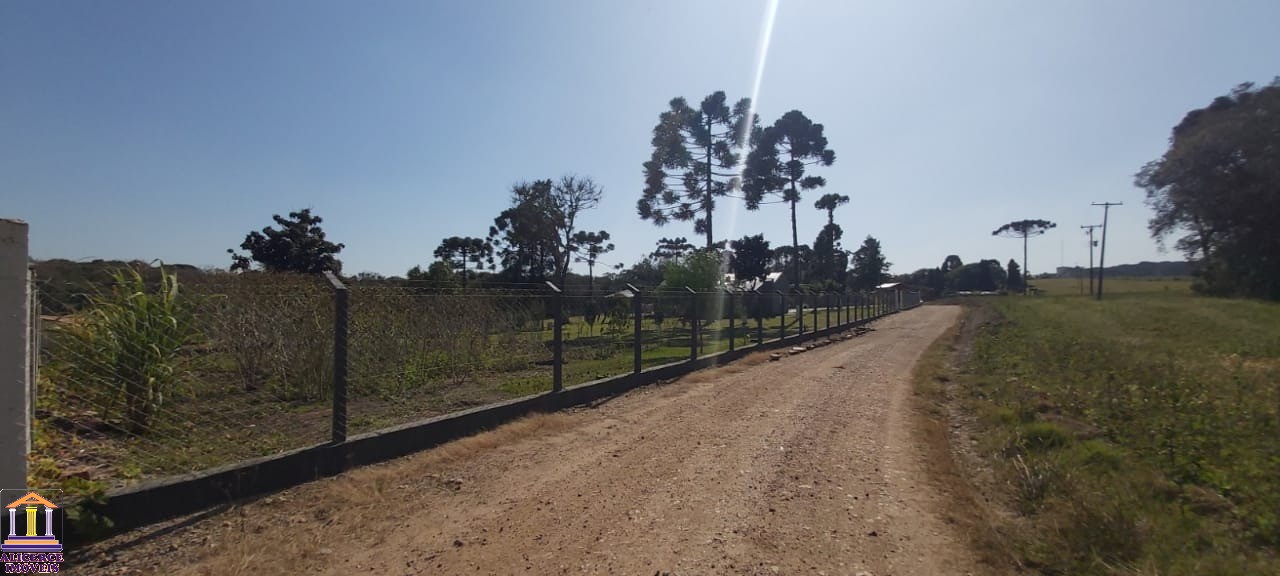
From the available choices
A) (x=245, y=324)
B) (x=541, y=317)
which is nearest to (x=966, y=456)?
(x=541, y=317)

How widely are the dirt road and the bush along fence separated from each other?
297 mm

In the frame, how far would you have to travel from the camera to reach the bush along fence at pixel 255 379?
418 centimetres

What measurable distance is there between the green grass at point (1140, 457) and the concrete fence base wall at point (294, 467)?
4.60 m

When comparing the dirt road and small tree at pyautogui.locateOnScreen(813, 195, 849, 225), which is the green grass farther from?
small tree at pyautogui.locateOnScreen(813, 195, 849, 225)

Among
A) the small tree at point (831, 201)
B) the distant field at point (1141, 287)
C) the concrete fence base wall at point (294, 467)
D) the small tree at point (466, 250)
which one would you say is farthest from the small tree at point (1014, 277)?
the concrete fence base wall at point (294, 467)

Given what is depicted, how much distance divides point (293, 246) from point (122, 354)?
71.0 feet

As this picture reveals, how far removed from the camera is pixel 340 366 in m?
4.90

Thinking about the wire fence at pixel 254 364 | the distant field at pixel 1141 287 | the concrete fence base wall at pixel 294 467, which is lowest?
the concrete fence base wall at pixel 294 467

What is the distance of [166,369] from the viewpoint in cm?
476

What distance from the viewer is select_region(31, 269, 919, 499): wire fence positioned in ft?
14.6

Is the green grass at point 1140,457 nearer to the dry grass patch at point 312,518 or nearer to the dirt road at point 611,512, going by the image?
the dirt road at point 611,512

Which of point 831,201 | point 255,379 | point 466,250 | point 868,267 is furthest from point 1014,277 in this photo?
point 255,379

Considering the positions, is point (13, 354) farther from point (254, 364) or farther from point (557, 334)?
point (557, 334)

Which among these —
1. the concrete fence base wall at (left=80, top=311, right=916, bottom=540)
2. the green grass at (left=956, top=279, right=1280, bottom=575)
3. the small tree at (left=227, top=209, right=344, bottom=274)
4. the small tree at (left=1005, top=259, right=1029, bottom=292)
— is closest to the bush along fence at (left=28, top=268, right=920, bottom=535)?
the concrete fence base wall at (left=80, top=311, right=916, bottom=540)
